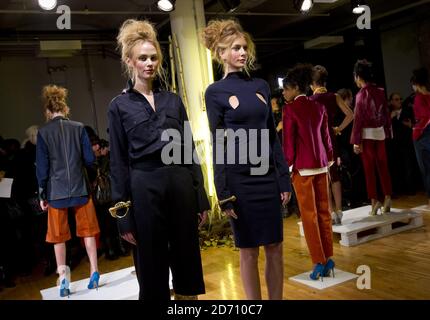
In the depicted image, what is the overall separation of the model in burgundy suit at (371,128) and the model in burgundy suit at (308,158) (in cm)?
126

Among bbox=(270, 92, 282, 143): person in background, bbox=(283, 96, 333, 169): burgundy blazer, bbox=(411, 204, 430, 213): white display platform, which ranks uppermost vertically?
bbox=(270, 92, 282, 143): person in background

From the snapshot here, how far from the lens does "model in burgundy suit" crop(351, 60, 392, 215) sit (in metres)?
4.16

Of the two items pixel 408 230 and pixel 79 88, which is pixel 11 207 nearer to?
pixel 408 230

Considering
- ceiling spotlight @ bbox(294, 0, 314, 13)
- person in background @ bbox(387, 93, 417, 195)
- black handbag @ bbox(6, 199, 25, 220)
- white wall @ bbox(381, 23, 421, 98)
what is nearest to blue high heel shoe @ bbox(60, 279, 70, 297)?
black handbag @ bbox(6, 199, 25, 220)

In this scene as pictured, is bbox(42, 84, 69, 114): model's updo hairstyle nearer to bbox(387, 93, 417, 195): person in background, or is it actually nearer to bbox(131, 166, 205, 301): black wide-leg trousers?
bbox(131, 166, 205, 301): black wide-leg trousers

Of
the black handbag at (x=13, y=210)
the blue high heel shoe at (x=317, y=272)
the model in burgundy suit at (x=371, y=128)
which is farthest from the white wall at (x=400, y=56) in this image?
the black handbag at (x=13, y=210)

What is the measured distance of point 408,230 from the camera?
→ 13.5 ft

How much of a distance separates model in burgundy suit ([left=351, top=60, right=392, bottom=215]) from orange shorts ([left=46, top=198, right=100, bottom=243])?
2317mm

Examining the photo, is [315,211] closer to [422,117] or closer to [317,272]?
[317,272]

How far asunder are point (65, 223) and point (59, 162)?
0.42 metres
